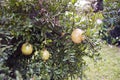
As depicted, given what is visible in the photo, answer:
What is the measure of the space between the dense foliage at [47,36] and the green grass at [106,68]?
2.07 m

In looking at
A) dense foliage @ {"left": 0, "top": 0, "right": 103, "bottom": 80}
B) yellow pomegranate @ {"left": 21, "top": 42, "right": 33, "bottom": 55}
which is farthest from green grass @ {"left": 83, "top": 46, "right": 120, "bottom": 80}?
yellow pomegranate @ {"left": 21, "top": 42, "right": 33, "bottom": 55}

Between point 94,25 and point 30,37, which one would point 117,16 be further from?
point 30,37

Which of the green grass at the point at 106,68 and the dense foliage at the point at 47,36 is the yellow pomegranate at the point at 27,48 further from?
the green grass at the point at 106,68

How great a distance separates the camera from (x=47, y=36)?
8.75 feet

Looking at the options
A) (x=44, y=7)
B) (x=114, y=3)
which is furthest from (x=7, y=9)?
(x=114, y=3)

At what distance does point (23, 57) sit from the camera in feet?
8.97

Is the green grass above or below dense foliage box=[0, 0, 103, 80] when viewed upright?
below

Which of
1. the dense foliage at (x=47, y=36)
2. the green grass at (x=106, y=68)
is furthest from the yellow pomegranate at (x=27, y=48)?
the green grass at (x=106, y=68)

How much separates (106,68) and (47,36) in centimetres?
363

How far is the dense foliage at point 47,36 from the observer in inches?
97.7

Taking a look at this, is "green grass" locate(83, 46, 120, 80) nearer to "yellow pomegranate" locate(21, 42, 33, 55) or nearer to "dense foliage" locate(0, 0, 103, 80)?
"dense foliage" locate(0, 0, 103, 80)

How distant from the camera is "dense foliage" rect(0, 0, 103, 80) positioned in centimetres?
248

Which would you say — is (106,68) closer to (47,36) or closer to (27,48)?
(47,36)

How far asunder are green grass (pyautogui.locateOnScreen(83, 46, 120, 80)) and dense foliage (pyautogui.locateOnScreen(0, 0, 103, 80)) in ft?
6.79
